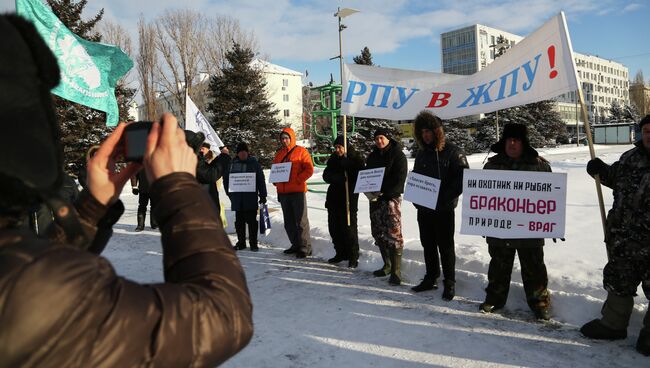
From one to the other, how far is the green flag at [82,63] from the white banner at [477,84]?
338 centimetres

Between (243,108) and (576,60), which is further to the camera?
(576,60)

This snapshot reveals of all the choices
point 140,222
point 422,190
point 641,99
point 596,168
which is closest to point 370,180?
point 422,190

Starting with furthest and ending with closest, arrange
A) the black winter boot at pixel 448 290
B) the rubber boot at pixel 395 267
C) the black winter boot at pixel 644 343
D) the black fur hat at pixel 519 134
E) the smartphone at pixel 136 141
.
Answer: the rubber boot at pixel 395 267 → the black winter boot at pixel 448 290 → the black fur hat at pixel 519 134 → the black winter boot at pixel 644 343 → the smartphone at pixel 136 141

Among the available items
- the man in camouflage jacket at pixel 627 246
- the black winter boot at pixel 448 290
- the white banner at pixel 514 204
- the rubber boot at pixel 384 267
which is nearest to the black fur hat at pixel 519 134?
the white banner at pixel 514 204

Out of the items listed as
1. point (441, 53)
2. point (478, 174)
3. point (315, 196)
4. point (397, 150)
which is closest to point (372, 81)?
point (397, 150)

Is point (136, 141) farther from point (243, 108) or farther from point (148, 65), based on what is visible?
point (148, 65)

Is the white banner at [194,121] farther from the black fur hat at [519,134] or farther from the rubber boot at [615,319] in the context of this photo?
the rubber boot at [615,319]

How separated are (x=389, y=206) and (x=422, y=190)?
0.67 metres

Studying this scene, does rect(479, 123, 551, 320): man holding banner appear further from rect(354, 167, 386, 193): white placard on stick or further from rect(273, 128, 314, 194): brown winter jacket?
rect(273, 128, 314, 194): brown winter jacket

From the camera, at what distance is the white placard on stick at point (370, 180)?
18.6 feet

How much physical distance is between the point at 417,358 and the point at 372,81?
4053mm

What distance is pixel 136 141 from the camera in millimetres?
1154

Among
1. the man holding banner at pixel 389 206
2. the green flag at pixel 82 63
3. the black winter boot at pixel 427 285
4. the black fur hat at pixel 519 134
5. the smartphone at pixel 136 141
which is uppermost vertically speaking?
the green flag at pixel 82 63

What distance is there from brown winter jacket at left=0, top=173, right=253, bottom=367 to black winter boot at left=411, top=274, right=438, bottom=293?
14.2ft
